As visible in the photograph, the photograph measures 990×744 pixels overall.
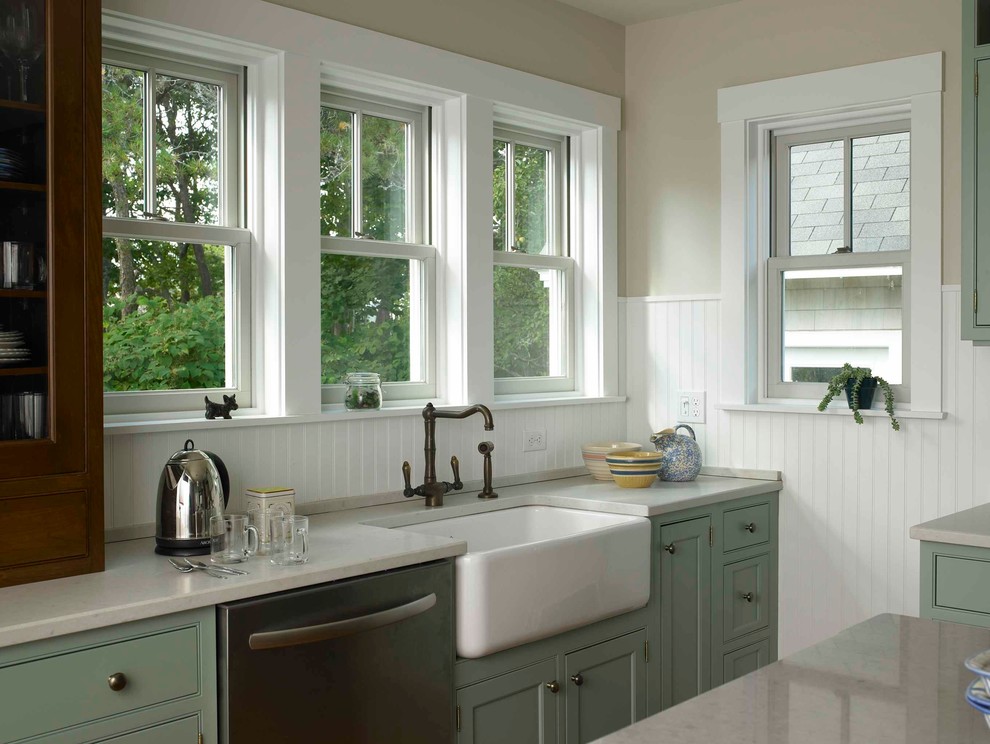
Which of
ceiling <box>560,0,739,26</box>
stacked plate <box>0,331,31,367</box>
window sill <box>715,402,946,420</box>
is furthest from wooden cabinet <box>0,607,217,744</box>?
ceiling <box>560,0,739,26</box>

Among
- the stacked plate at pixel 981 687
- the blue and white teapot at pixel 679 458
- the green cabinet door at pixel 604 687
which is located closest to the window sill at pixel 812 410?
the blue and white teapot at pixel 679 458

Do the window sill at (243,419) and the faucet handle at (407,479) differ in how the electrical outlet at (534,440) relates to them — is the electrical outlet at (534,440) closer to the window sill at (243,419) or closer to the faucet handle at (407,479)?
the window sill at (243,419)

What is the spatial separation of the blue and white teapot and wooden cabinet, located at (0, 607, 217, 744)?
207cm

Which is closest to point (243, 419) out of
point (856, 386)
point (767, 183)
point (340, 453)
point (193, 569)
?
point (340, 453)

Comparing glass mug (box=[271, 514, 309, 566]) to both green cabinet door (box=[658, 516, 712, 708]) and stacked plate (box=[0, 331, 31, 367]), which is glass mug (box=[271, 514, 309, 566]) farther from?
green cabinet door (box=[658, 516, 712, 708])

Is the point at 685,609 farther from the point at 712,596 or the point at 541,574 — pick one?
the point at 541,574

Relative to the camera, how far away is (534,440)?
12.3ft

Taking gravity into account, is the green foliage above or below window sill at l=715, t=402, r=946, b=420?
above

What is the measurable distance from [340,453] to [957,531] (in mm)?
1775

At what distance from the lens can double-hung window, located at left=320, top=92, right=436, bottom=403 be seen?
3193 millimetres

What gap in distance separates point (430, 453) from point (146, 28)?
4.92 feet

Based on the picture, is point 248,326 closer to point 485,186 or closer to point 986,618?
point 485,186

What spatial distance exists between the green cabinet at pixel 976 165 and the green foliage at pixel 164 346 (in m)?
2.27

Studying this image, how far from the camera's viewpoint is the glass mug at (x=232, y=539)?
229 cm
